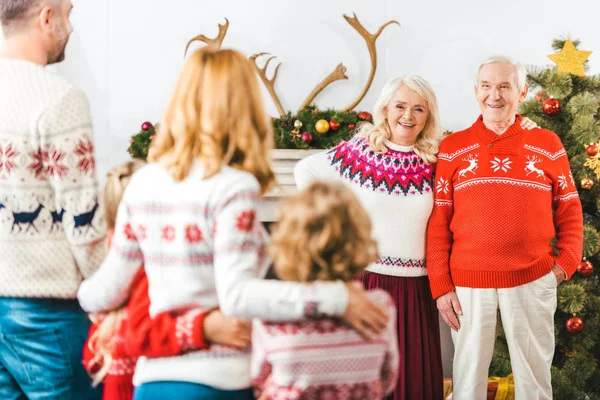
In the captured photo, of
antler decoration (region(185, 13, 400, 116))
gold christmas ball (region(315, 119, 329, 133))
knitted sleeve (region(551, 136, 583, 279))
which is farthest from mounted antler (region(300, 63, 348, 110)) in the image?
knitted sleeve (region(551, 136, 583, 279))

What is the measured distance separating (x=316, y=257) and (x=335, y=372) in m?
0.21

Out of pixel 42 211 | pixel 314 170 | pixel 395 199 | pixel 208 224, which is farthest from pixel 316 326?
pixel 314 170

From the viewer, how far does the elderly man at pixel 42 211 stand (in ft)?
4.82

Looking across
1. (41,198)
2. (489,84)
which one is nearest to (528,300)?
(489,84)

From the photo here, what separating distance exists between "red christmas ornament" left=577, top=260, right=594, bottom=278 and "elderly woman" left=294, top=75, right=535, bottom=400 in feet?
2.80

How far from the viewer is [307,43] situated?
12.2 feet

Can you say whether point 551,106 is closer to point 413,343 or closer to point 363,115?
point 363,115

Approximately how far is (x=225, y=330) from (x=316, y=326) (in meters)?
0.16

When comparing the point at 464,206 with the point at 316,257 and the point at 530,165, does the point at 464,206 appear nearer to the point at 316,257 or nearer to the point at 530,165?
the point at 530,165

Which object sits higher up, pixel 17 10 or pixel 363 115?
pixel 17 10

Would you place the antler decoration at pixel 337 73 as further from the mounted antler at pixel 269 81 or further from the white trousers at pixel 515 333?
the white trousers at pixel 515 333

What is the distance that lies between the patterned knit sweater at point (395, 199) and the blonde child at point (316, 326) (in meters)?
1.11

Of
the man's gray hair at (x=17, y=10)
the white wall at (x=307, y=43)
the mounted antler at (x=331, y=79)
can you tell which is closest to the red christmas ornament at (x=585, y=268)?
the white wall at (x=307, y=43)

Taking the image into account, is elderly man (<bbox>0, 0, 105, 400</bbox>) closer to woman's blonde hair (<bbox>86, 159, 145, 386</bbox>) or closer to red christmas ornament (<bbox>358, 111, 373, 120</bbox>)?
woman's blonde hair (<bbox>86, 159, 145, 386</bbox>)
